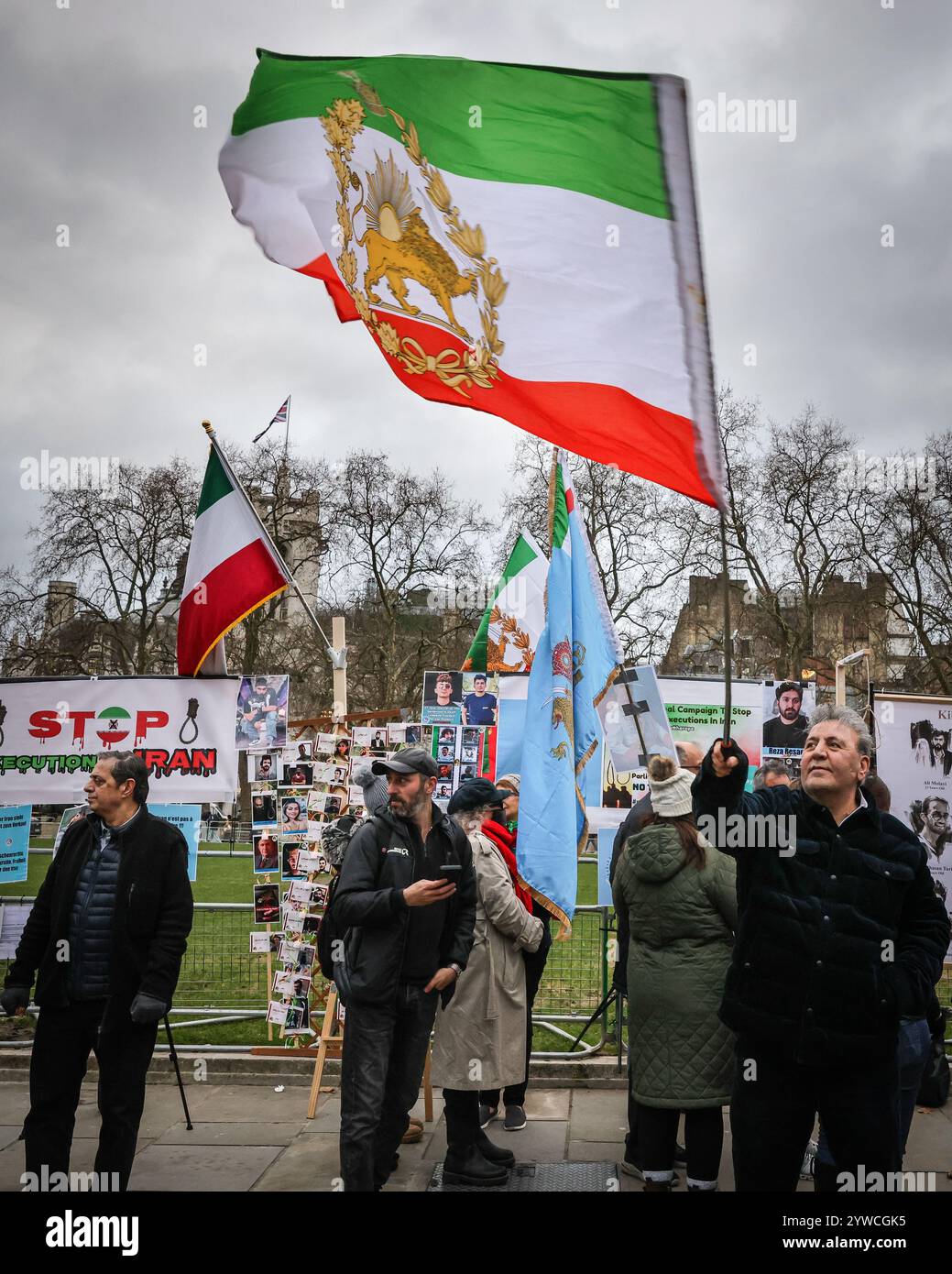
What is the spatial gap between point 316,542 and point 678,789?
40.5 meters

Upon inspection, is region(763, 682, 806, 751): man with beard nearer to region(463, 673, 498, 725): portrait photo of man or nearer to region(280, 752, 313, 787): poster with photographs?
region(463, 673, 498, 725): portrait photo of man

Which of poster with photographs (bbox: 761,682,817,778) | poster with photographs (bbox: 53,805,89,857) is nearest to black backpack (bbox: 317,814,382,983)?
poster with photographs (bbox: 53,805,89,857)

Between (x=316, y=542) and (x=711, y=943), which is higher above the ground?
(x=316, y=542)

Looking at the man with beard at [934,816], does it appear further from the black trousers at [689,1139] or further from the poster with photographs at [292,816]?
the poster with photographs at [292,816]

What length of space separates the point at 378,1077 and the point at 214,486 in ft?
15.9

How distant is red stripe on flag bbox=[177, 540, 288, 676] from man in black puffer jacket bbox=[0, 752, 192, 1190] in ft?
9.33

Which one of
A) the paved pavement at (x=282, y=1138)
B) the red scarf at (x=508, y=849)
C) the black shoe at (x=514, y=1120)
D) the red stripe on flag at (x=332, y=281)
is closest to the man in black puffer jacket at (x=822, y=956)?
the paved pavement at (x=282, y=1138)

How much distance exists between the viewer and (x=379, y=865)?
4.91 meters

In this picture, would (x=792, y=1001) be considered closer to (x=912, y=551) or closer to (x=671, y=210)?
(x=671, y=210)

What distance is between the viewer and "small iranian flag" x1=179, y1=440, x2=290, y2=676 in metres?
7.98

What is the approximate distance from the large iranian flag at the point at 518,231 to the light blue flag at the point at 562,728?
1604mm

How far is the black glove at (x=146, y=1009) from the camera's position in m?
4.71
